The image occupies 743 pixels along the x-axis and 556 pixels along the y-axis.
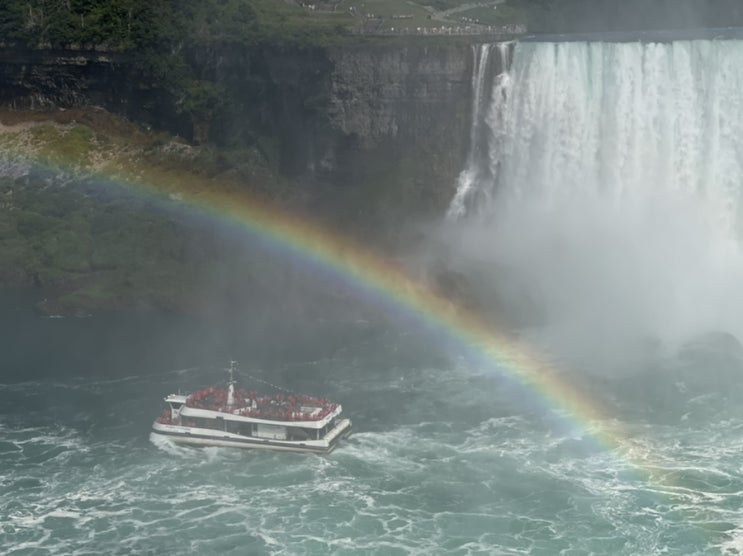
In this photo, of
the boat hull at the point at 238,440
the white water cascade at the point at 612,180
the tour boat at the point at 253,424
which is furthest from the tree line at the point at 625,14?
the boat hull at the point at 238,440

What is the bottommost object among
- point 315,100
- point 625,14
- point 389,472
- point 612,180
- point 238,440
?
point 389,472

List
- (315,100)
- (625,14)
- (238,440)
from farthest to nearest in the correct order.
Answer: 1. (625,14)
2. (315,100)
3. (238,440)

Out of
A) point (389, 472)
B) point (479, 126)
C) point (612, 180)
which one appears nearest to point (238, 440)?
point (389, 472)

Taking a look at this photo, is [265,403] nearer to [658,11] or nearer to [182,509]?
[182,509]

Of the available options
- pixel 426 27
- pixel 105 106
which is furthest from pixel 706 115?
pixel 105 106

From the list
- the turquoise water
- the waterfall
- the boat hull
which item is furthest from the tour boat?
the waterfall

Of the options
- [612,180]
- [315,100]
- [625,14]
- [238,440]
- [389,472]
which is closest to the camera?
[389,472]

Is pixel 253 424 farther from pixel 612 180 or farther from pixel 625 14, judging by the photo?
pixel 625 14
